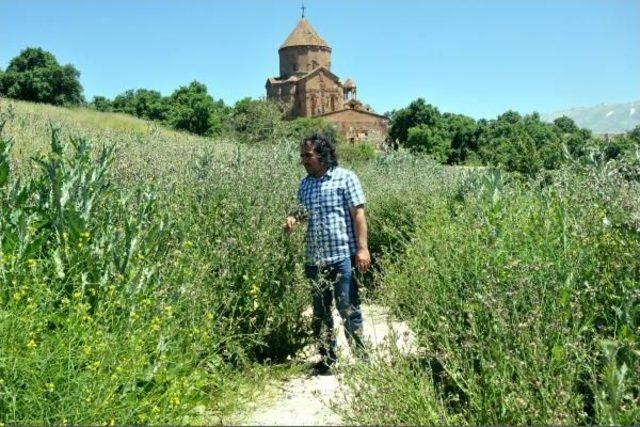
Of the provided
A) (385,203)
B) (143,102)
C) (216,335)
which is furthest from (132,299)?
(143,102)

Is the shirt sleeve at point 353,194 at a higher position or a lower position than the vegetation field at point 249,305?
higher

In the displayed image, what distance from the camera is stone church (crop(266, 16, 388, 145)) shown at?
78.8 m

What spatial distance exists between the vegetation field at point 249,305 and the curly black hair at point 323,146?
0.70 meters

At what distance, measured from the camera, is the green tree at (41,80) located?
5366cm

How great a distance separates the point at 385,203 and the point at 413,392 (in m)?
5.73

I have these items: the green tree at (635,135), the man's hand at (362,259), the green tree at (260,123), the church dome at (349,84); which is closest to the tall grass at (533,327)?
the man's hand at (362,259)

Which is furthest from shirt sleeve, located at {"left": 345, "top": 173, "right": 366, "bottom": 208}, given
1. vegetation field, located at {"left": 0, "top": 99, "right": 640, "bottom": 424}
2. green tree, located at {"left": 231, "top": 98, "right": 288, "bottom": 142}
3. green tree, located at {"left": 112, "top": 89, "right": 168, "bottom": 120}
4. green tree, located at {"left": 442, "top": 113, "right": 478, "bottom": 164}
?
green tree, located at {"left": 442, "top": 113, "right": 478, "bottom": 164}

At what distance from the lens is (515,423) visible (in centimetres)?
269

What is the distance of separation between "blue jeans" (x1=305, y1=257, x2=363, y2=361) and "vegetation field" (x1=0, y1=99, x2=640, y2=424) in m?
0.17

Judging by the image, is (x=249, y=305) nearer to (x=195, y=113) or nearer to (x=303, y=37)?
(x=195, y=113)

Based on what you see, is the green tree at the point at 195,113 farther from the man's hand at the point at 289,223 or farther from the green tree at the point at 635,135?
the man's hand at the point at 289,223

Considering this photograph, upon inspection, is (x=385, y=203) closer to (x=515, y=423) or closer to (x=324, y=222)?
(x=324, y=222)

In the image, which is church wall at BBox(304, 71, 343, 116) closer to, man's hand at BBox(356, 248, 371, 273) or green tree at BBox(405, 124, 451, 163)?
green tree at BBox(405, 124, 451, 163)

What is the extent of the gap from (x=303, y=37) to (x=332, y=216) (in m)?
81.6
